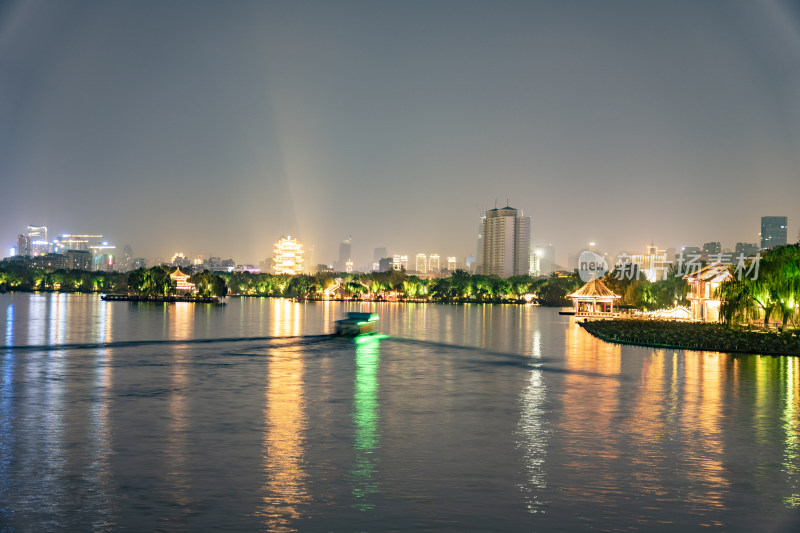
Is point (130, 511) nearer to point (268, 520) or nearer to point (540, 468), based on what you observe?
point (268, 520)

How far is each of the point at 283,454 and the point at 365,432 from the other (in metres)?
4.00

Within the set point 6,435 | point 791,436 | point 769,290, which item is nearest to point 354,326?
point 769,290

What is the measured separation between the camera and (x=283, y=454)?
20.4 metres

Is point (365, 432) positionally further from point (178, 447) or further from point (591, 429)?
point (591, 429)

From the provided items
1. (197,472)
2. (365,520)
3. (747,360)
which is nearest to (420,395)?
(197,472)

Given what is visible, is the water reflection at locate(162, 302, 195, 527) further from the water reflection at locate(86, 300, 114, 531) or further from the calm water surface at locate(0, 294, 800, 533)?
the water reflection at locate(86, 300, 114, 531)

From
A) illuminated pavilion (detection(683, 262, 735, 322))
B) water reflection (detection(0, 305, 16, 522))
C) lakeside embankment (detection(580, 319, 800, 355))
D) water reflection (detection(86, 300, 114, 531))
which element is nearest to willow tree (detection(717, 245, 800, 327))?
lakeside embankment (detection(580, 319, 800, 355))

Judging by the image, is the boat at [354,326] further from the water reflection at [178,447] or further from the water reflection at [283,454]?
the water reflection at [283,454]

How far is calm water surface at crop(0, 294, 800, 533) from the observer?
15086 mm

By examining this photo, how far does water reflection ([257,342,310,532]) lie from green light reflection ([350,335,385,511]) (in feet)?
4.04

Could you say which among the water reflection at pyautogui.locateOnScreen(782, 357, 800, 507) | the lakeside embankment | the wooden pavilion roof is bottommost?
the water reflection at pyautogui.locateOnScreen(782, 357, 800, 507)

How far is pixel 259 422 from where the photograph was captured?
25.5 metres

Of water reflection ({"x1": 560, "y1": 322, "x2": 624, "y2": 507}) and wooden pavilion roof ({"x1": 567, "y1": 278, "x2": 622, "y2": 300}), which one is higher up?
wooden pavilion roof ({"x1": 567, "y1": 278, "x2": 622, "y2": 300})

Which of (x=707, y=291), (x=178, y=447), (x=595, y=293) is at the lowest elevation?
(x=178, y=447)
